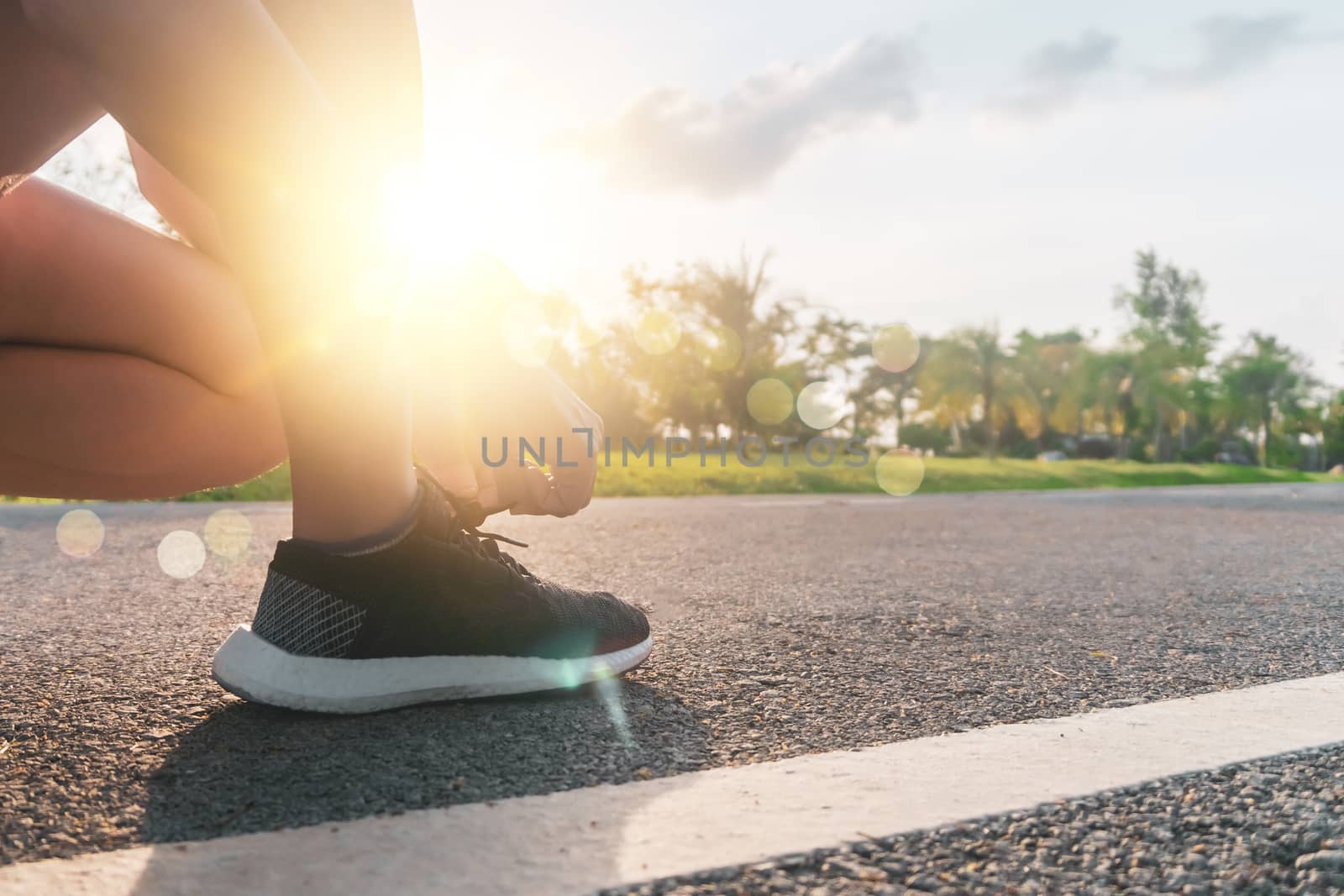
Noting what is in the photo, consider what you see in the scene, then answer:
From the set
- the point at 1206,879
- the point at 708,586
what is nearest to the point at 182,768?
the point at 1206,879

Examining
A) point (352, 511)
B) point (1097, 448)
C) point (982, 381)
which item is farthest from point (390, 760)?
point (1097, 448)

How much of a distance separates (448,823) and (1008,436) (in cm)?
6074

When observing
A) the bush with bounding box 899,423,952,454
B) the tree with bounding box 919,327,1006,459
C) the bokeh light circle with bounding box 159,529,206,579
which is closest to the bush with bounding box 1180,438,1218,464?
the bush with bounding box 899,423,952,454

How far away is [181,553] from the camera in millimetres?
3465

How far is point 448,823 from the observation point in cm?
87

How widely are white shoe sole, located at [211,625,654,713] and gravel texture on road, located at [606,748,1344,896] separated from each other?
59 cm

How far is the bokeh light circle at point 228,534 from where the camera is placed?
3.59 m

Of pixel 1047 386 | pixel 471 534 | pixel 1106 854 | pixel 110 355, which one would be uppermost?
pixel 1047 386

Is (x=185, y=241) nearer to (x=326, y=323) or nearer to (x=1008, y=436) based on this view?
(x=326, y=323)

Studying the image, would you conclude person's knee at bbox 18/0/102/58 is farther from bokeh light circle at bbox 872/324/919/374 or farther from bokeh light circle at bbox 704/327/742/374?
bokeh light circle at bbox 872/324/919/374

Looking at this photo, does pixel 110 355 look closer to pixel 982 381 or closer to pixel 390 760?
pixel 390 760

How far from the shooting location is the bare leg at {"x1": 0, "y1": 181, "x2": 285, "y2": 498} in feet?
4.59

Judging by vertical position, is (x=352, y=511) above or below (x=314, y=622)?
above

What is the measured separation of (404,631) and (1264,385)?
5544 cm
